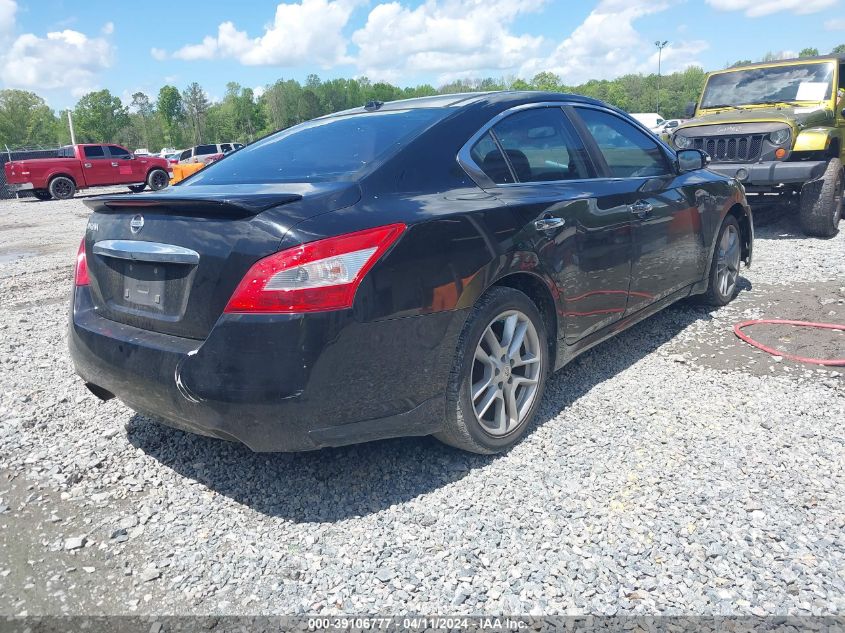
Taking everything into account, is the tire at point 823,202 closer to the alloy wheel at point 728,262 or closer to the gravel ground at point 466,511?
the alloy wheel at point 728,262

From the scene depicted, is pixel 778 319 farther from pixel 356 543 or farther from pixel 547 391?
pixel 356 543

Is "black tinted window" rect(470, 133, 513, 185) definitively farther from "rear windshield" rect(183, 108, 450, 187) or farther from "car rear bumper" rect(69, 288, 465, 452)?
"car rear bumper" rect(69, 288, 465, 452)

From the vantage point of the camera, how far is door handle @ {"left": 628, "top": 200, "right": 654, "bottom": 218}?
146 inches

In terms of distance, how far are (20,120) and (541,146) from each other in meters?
103

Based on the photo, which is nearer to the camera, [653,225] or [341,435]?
[341,435]

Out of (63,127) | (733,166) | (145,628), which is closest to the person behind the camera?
(145,628)

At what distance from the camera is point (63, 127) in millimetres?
107312

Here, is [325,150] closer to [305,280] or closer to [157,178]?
[305,280]

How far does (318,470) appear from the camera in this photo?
301cm

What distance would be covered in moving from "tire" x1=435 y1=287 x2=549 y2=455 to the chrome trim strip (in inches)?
44.8

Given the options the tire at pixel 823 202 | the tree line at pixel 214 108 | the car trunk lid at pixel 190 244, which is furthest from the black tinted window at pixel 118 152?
the tree line at pixel 214 108

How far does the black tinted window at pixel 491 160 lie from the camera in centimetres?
300

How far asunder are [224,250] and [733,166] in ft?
23.9

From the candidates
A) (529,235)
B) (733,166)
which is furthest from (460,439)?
(733,166)
